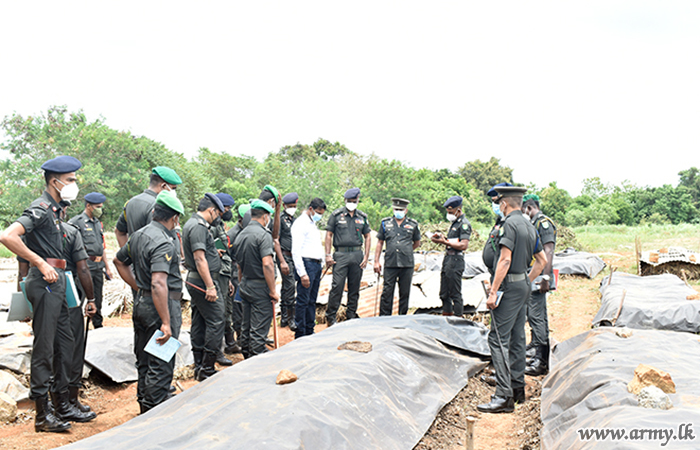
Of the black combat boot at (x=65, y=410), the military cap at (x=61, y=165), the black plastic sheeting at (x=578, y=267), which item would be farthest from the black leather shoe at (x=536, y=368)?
the black plastic sheeting at (x=578, y=267)

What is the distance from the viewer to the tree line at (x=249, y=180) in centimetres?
2192

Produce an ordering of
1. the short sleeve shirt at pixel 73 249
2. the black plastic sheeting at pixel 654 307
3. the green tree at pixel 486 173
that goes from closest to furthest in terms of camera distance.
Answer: the short sleeve shirt at pixel 73 249, the black plastic sheeting at pixel 654 307, the green tree at pixel 486 173

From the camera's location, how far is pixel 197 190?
26219 mm

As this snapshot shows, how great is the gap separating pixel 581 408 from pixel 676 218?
4048 centimetres

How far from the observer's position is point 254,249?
4.80 meters

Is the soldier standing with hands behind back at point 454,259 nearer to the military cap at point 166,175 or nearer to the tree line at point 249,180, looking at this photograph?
the military cap at point 166,175

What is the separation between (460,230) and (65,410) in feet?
16.7

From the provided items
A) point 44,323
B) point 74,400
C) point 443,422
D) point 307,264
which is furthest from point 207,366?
point 443,422

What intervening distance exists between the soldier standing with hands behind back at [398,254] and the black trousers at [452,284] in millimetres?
508

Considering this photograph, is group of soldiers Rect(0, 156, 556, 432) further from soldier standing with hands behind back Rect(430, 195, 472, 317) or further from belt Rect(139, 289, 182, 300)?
soldier standing with hands behind back Rect(430, 195, 472, 317)

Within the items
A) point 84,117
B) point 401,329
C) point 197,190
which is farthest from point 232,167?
point 401,329

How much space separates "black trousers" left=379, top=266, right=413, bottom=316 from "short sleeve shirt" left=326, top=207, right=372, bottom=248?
0.64 m

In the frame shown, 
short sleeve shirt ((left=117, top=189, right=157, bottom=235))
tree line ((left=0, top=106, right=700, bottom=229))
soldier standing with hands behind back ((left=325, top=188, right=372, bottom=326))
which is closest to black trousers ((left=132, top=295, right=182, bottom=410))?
short sleeve shirt ((left=117, top=189, right=157, bottom=235))

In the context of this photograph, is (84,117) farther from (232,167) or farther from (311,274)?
(311,274)
